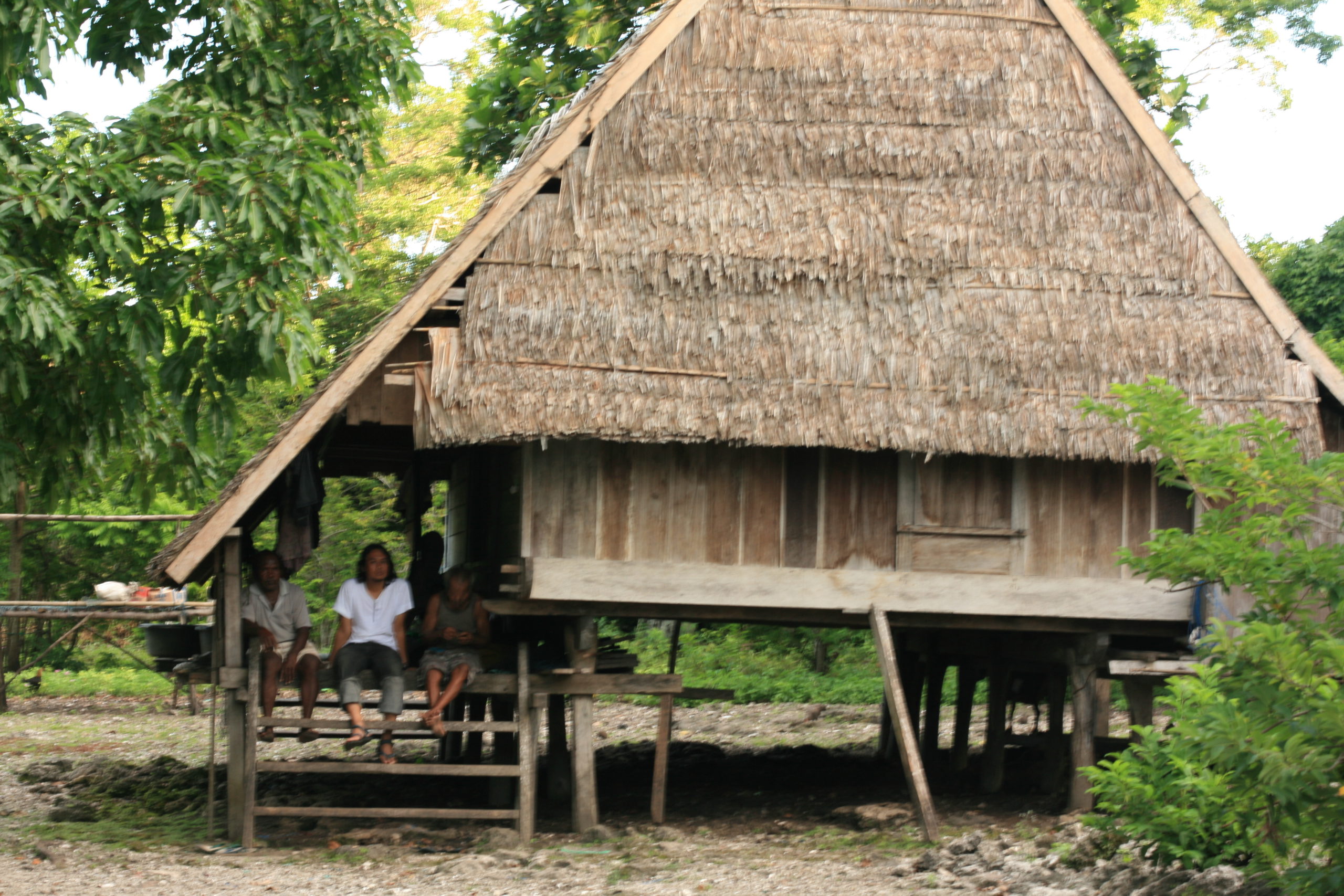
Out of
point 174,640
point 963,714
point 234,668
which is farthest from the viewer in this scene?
point 963,714

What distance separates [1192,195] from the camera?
1034 centimetres

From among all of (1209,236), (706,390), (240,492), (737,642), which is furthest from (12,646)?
(1209,236)

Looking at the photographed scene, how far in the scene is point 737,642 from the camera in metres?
Answer: 25.7

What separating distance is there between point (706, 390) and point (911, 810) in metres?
3.78

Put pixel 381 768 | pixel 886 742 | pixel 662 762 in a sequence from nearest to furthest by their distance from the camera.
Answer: pixel 381 768, pixel 662 762, pixel 886 742

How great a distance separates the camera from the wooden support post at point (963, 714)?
14188 mm

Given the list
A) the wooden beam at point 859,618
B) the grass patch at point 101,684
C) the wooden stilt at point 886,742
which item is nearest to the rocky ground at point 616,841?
the wooden stilt at point 886,742

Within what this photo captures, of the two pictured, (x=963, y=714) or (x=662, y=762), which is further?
(x=963, y=714)

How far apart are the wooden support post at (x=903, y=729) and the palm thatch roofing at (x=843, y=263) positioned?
145 centimetres

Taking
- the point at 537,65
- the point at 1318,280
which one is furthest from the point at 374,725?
the point at 1318,280

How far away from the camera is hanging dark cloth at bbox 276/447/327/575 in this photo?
33.1 feet

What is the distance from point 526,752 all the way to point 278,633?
200 cm

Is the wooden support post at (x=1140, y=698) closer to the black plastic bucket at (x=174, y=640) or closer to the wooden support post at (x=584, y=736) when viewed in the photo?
the wooden support post at (x=584, y=736)

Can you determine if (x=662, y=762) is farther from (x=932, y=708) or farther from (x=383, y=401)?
(x=932, y=708)
